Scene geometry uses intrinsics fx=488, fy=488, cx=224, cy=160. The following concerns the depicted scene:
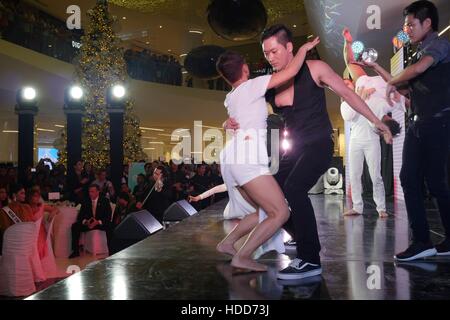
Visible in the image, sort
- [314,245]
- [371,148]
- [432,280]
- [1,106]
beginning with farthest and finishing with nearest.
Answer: [1,106] < [371,148] < [314,245] < [432,280]

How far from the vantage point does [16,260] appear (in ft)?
15.8

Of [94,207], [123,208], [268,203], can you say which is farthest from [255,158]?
[123,208]

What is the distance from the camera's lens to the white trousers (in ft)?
15.9

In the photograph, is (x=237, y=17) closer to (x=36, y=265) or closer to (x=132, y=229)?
(x=132, y=229)

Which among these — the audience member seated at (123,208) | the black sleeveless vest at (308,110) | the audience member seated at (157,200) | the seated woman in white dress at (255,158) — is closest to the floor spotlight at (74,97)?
the audience member seated at (123,208)

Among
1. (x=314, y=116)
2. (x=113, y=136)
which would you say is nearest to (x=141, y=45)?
(x=113, y=136)

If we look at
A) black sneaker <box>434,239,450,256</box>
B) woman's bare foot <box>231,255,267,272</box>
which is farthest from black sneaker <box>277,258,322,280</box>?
black sneaker <box>434,239,450,256</box>

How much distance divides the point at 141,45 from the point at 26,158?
12235mm

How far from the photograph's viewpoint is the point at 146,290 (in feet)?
6.47

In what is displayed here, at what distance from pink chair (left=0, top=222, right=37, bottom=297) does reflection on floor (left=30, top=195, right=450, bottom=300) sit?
2035 millimetres

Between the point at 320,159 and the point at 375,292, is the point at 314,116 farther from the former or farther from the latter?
the point at 375,292

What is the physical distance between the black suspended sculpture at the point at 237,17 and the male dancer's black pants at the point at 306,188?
3625mm

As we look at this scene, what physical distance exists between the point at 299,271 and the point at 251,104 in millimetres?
810

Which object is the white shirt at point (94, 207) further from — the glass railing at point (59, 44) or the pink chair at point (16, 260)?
the glass railing at point (59, 44)
